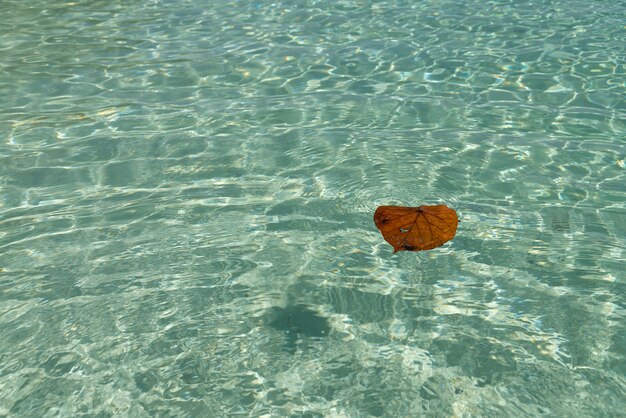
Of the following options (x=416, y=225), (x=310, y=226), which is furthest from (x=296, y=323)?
(x=416, y=225)

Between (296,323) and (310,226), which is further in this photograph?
(310,226)

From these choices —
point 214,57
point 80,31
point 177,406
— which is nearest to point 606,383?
point 177,406

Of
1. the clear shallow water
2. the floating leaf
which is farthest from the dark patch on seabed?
the floating leaf

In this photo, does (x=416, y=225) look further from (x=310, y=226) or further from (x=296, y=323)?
(x=296, y=323)

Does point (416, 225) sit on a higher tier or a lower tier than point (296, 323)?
lower

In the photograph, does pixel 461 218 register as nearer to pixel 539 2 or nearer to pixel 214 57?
pixel 214 57
